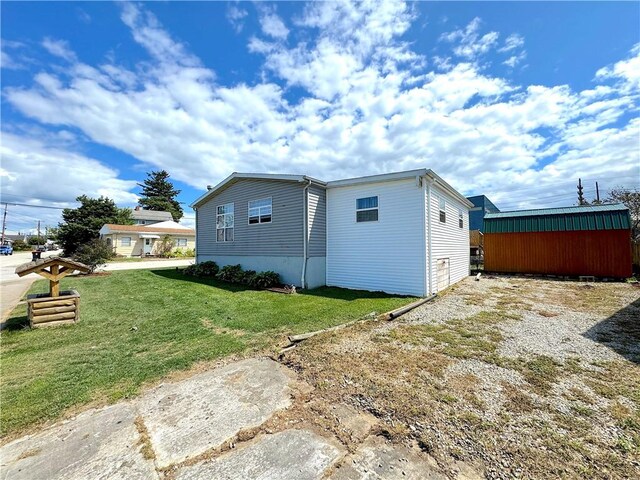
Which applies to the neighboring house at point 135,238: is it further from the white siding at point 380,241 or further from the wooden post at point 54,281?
the white siding at point 380,241

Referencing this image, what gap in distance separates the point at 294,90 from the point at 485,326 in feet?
36.5

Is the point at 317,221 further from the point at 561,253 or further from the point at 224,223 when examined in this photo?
the point at 561,253

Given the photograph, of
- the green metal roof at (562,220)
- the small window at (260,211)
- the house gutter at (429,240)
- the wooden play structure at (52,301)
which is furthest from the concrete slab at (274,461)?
the green metal roof at (562,220)

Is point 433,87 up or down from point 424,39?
down

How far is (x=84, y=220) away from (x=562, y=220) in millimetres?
40192

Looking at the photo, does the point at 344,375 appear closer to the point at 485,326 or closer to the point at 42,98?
the point at 485,326

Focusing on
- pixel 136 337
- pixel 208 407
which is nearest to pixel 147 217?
pixel 136 337

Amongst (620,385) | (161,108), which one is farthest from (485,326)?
(161,108)

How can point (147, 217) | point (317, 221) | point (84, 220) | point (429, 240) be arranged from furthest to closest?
point (147, 217), point (84, 220), point (317, 221), point (429, 240)

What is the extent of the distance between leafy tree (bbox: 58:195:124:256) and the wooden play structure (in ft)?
87.3

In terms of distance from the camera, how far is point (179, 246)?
31703 mm

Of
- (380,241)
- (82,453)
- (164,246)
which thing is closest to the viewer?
(82,453)

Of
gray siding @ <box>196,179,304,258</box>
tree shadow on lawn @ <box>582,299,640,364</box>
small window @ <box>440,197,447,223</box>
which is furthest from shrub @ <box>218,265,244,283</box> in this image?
tree shadow on lawn @ <box>582,299,640,364</box>

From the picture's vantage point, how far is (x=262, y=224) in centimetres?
1140
